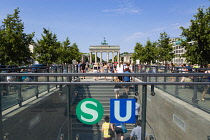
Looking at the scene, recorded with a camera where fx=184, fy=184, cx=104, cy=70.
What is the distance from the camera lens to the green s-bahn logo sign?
2936mm

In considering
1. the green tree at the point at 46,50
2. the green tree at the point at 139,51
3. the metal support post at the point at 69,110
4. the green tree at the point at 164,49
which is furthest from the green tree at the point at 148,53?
the metal support post at the point at 69,110

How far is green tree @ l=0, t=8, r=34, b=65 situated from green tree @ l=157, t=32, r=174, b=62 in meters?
28.0

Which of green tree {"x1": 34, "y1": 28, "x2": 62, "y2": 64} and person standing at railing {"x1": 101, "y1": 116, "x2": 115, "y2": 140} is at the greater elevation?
green tree {"x1": 34, "y1": 28, "x2": 62, "y2": 64}

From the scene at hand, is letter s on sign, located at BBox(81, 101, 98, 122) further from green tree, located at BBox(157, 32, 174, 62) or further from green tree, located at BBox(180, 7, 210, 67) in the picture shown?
green tree, located at BBox(157, 32, 174, 62)

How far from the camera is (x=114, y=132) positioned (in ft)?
9.57

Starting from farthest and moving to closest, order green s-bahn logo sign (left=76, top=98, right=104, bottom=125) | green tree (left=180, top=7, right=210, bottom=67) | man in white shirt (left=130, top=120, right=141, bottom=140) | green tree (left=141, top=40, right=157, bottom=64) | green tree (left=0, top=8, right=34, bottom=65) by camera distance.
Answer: green tree (left=141, top=40, right=157, bottom=64) → green tree (left=0, top=8, right=34, bottom=65) → green tree (left=180, top=7, right=210, bottom=67) → green s-bahn logo sign (left=76, top=98, right=104, bottom=125) → man in white shirt (left=130, top=120, right=141, bottom=140)

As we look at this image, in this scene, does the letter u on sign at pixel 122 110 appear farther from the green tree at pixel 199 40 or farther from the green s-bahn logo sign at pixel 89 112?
the green tree at pixel 199 40

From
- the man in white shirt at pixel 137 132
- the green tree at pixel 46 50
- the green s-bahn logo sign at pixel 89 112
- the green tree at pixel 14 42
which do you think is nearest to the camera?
the man in white shirt at pixel 137 132

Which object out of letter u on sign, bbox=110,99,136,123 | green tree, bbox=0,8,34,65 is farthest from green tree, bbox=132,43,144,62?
letter u on sign, bbox=110,99,136,123

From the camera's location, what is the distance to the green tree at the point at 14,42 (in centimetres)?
1783

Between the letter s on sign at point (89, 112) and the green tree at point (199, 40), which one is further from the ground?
the green tree at point (199, 40)

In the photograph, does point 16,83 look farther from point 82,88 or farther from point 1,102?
point 82,88

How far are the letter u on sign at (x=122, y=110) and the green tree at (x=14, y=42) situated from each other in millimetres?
17131

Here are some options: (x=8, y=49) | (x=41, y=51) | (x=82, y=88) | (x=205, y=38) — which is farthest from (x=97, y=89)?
(x=41, y=51)
